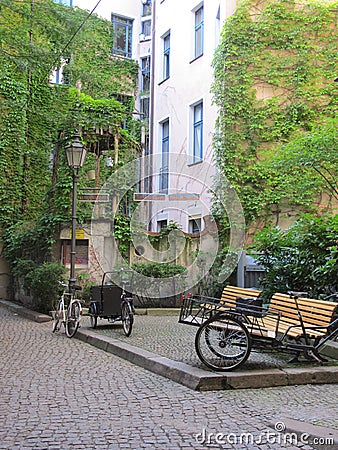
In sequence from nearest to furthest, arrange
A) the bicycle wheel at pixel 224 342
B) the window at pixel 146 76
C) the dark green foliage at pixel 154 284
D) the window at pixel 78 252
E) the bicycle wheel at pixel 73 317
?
the bicycle wheel at pixel 224 342 → the bicycle wheel at pixel 73 317 → the dark green foliage at pixel 154 284 → the window at pixel 78 252 → the window at pixel 146 76

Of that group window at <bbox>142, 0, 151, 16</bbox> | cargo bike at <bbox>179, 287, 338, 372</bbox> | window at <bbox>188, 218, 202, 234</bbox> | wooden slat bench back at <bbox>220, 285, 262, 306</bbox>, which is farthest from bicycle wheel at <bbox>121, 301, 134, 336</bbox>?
window at <bbox>142, 0, 151, 16</bbox>

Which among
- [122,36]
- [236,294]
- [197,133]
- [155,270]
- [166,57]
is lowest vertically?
[236,294]

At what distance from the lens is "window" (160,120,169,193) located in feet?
65.3

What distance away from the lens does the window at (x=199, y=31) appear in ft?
63.3

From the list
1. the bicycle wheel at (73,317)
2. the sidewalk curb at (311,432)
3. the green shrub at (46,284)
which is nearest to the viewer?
the sidewalk curb at (311,432)

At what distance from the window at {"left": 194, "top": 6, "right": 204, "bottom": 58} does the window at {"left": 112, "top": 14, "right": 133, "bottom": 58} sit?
515 cm

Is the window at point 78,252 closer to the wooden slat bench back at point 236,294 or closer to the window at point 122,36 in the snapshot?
the wooden slat bench back at point 236,294

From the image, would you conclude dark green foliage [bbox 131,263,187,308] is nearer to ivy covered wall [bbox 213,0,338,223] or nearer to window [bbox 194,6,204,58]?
ivy covered wall [bbox 213,0,338,223]

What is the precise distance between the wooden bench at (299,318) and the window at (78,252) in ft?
26.8

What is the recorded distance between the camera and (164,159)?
20.9 m

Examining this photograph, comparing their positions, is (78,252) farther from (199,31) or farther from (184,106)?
(199,31)

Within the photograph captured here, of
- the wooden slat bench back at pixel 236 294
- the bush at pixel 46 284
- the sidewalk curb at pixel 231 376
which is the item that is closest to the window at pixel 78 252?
the bush at pixel 46 284

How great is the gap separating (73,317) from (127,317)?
3.69 ft

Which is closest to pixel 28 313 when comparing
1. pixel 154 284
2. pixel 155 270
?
pixel 154 284
